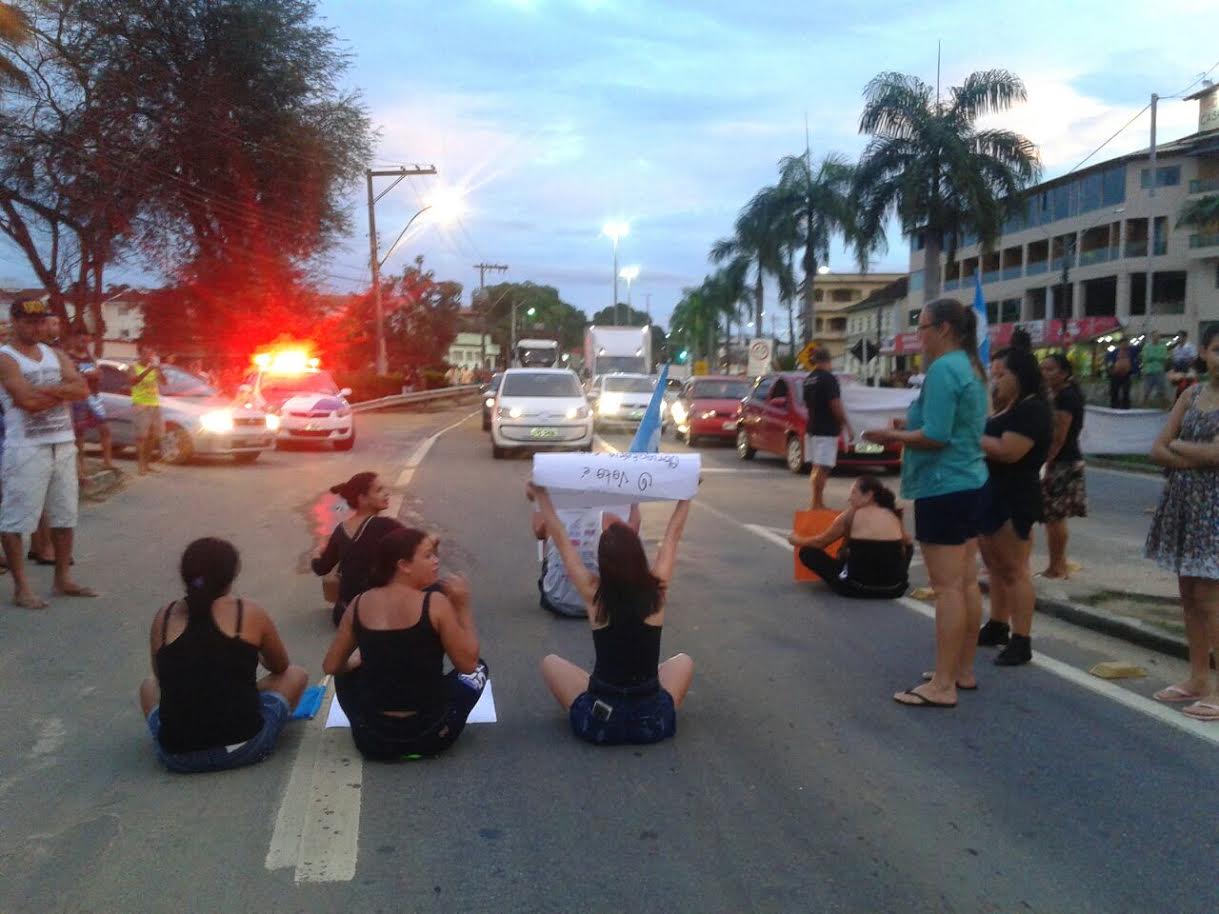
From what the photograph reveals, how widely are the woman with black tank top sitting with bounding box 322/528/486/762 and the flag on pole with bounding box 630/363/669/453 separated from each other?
1369 millimetres

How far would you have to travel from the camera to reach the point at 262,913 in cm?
375

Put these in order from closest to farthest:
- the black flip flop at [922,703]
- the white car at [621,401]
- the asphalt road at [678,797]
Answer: the asphalt road at [678,797] → the black flip flop at [922,703] → the white car at [621,401]

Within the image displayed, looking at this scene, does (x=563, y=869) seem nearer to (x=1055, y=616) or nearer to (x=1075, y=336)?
(x=1055, y=616)

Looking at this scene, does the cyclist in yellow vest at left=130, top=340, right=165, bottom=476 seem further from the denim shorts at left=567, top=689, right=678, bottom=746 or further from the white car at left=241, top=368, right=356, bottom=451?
the denim shorts at left=567, top=689, right=678, bottom=746

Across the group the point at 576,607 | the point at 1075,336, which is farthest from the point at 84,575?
the point at 1075,336

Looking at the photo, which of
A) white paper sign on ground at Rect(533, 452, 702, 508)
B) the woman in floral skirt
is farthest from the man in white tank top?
the woman in floral skirt

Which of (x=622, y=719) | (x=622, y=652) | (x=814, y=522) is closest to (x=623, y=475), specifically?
(x=622, y=652)

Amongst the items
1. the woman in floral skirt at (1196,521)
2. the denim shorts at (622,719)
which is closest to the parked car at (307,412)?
the denim shorts at (622,719)

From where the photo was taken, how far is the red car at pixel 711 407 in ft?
85.0

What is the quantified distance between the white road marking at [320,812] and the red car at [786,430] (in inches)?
528

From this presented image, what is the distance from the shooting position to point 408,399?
44.2 meters

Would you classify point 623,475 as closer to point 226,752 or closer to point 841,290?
point 226,752

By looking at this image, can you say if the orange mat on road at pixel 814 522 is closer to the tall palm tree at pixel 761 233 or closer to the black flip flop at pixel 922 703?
the black flip flop at pixel 922 703

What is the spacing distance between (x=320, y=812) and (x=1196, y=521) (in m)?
4.26
